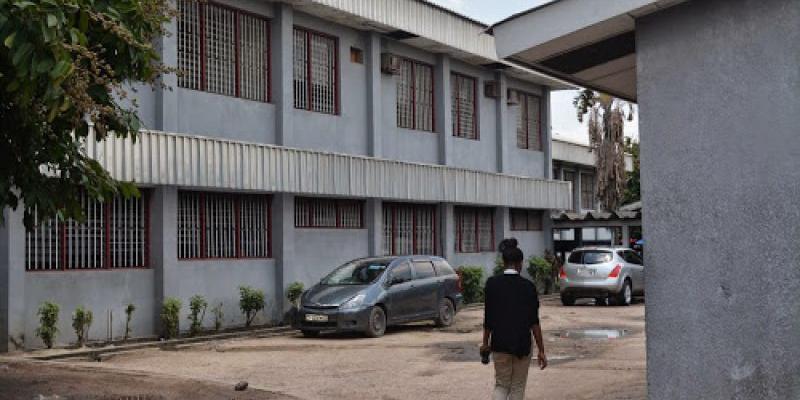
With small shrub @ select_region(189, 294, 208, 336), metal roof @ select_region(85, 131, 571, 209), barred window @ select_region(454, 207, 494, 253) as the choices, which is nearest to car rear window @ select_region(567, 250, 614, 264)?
metal roof @ select_region(85, 131, 571, 209)

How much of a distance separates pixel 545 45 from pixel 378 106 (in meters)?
16.2

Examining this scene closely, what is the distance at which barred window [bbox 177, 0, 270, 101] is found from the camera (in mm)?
19703

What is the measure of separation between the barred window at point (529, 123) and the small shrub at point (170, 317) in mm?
15870

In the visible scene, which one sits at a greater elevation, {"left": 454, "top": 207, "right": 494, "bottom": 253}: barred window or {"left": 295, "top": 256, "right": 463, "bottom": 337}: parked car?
{"left": 454, "top": 207, "right": 494, "bottom": 253}: barred window

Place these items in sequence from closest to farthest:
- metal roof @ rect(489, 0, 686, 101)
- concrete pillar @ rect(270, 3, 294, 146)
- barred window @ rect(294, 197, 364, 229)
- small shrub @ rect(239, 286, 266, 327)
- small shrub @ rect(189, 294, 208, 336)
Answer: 1. metal roof @ rect(489, 0, 686, 101)
2. small shrub @ rect(189, 294, 208, 336)
3. small shrub @ rect(239, 286, 266, 327)
4. concrete pillar @ rect(270, 3, 294, 146)
5. barred window @ rect(294, 197, 364, 229)

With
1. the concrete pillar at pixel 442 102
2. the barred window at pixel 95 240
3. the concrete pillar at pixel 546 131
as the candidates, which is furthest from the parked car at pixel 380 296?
the concrete pillar at pixel 546 131

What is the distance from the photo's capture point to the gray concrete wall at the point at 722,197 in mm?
6949

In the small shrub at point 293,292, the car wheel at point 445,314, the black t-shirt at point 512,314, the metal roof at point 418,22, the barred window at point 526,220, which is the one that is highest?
the metal roof at point 418,22

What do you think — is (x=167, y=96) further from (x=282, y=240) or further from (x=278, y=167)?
(x=282, y=240)

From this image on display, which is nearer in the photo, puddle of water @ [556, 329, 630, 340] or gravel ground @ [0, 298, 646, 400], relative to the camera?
gravel ground @ [0, 298, 646, 400]

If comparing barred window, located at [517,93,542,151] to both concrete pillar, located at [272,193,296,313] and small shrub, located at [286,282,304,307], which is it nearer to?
concrete pillar, located at [272,193,296,313]

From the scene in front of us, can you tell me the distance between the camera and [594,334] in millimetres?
18734

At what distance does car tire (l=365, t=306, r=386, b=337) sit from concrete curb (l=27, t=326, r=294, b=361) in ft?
7.76

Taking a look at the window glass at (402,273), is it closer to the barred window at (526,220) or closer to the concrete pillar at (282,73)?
the concrete pillar at (282,73)
